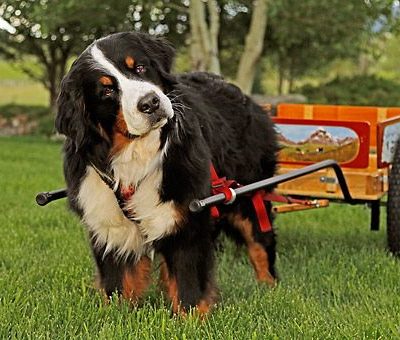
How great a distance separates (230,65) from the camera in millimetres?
25266

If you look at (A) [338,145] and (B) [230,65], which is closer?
(A) [338,145]

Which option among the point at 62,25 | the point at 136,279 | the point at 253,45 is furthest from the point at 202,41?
the point at 136,279

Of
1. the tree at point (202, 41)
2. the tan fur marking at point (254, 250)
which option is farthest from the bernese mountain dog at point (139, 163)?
the tree at point (202, 41)

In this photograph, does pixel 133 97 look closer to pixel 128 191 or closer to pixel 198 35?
pixel 128 191

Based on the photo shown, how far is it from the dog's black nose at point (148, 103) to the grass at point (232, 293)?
104 cm

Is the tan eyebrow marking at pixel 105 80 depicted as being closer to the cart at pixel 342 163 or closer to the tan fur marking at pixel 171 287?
the tan fur marking at pixel 171 287

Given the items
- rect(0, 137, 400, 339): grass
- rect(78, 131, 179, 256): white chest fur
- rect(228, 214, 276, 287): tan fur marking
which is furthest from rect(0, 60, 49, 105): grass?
rect(78, 131, 179, 256): white chest fur

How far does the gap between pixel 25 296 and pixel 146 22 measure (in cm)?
1774

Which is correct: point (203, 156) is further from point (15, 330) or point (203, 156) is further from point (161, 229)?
point (15, 330)

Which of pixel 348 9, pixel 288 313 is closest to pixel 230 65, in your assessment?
pixel 348 9

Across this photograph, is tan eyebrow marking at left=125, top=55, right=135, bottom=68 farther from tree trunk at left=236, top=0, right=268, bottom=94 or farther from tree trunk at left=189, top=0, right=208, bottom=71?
tree trunk at left=236, top=0, right=268, bottom=94

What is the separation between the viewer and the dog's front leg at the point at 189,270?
3762 millimetres

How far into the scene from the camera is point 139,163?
3604 mm

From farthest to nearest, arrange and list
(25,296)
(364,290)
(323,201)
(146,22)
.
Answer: (146,22), (323,201), (364,290), (25,296)
